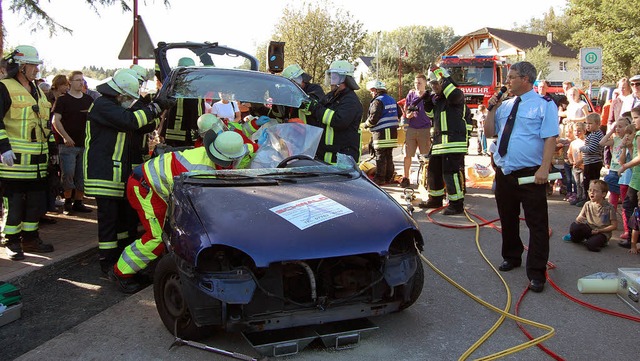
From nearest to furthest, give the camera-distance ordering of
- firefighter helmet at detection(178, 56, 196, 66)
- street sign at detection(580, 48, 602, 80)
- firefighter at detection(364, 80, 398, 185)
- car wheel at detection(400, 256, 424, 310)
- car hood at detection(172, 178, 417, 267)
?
car hood at detection(172, 178, 417, 267), car wheel at detection(400, 256, 424, 310), firefighter helmet at detection(178, 56, 196, 66), firefighter at detection(364, 80, 398, 185), street sign at detection(580, 48, 602, 80)

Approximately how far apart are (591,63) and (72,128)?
10.3m

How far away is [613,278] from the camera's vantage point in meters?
4.39

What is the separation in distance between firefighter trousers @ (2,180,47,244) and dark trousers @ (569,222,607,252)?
537cm

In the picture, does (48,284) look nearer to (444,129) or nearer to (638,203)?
(444,129)

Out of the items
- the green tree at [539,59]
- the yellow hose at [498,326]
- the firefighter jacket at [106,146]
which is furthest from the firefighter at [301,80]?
the green tree at [539,59]

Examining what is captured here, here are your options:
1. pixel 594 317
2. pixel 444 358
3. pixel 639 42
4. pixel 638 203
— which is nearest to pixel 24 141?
pixel 444 358

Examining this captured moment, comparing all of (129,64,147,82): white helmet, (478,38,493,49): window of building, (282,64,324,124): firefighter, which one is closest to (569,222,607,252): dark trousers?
(282,64,324,124): firefighter

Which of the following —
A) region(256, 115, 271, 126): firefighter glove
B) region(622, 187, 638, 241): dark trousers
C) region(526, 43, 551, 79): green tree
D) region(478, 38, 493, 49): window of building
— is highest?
region(478, 38, 493, 49): window of building

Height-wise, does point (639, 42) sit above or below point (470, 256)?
above

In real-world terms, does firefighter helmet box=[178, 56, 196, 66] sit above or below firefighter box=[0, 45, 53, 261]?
above

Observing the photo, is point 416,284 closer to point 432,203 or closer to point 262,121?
point 262,121

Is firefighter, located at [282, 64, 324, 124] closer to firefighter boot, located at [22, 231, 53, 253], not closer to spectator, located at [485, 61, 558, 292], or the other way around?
spectator, located at [485, 61, 558, 292]

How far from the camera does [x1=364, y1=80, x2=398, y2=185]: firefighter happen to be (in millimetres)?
9055

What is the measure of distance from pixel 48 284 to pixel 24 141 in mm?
1393
